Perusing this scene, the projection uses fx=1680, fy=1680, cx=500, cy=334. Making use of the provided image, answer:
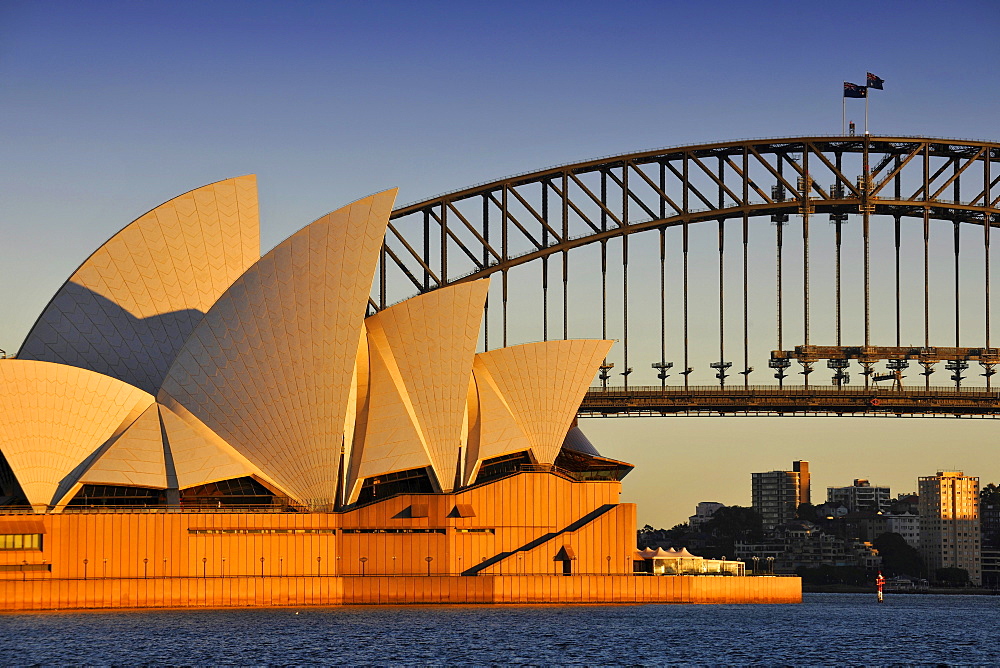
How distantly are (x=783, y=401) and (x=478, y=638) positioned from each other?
3598 cm

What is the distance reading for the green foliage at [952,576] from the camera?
15712 centimetres

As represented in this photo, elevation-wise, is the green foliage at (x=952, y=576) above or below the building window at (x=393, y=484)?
below

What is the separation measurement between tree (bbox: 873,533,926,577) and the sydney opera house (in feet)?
303

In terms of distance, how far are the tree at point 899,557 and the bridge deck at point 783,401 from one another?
77.0 metres

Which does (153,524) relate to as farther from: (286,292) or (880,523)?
(880,523)

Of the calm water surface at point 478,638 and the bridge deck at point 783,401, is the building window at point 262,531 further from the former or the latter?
the bridge deck at point 783,401

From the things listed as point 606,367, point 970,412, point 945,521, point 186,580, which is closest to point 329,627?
point 186,580

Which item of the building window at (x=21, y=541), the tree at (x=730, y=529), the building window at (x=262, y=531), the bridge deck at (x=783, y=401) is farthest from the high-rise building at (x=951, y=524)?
the building window at (x=21, y=541)

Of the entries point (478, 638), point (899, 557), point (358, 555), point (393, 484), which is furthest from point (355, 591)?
point (899, 557)

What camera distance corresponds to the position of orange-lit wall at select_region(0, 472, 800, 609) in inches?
2518

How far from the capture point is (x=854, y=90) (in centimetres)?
8056

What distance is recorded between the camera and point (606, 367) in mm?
82750

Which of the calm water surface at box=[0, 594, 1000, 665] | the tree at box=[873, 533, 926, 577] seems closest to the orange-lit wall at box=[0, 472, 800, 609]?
the calm water surface at box=[0, 594, 1000, 665]

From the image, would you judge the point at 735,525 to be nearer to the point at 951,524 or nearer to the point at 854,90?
the point at 951,524
